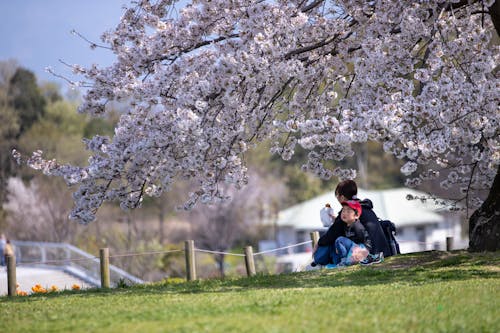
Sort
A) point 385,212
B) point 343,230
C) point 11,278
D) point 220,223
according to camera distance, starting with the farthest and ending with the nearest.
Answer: point 385,212 < point 220,223 < point 11,278 < point 343,230

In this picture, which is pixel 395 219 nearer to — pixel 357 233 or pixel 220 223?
pixel 220 223

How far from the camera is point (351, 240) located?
1238 cm

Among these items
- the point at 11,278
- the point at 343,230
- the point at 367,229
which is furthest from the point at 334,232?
the point at 11,278

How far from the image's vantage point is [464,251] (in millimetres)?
13758

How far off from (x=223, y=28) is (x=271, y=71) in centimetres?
151

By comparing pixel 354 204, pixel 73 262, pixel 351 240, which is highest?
pixel 73 262

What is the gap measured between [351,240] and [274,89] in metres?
2.81

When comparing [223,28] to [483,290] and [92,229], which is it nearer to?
[483,290]

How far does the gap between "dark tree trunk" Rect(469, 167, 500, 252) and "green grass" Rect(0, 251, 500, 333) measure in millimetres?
696

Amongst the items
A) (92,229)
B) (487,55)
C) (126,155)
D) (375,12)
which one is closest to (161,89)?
(126,155)

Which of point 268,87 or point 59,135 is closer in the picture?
point 268,87

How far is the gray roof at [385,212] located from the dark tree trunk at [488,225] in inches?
1735

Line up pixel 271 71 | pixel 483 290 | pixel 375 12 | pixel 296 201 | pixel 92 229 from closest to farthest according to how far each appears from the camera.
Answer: pixel 483 290, pixel 271 71, pixel 375 12, pixel 92 229, pixel 296 201

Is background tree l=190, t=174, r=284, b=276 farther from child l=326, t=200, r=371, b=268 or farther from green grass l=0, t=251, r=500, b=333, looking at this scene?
green grass l=0, t=251, r=500, b=333
